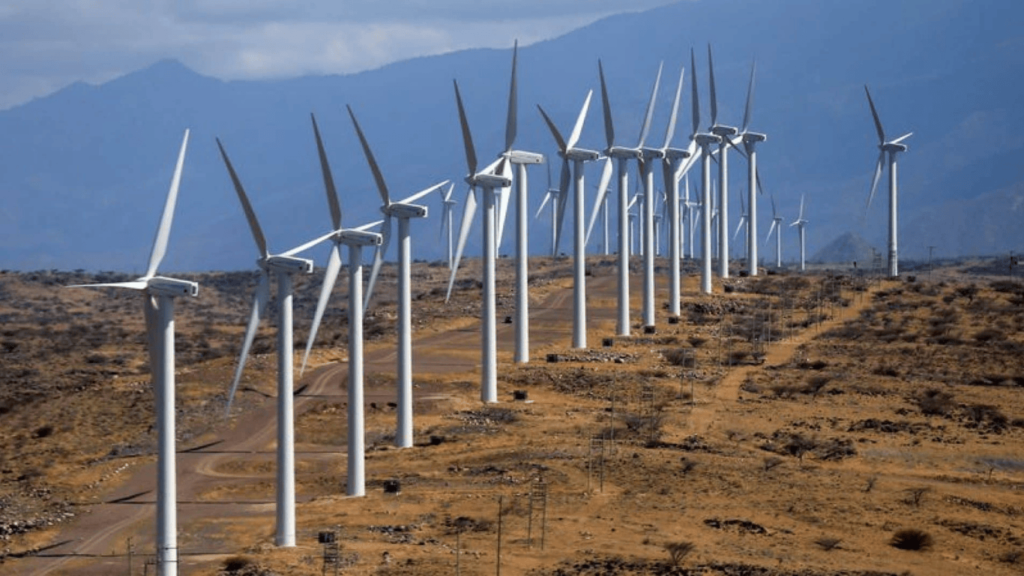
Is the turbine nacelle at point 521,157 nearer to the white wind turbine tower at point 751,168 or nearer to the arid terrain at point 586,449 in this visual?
the arid terrain at point 586,449

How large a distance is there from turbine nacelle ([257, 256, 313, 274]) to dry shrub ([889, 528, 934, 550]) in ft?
58.0

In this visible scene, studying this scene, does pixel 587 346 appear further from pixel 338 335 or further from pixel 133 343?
pixel 133 343

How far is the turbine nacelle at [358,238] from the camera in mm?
56094

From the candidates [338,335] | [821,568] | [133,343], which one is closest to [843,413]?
[821,568]

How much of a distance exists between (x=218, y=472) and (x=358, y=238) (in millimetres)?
12117

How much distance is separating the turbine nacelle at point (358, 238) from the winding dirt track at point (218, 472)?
8575mm

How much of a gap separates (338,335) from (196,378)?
61.9ft

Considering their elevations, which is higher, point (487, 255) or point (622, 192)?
point (622, 192)

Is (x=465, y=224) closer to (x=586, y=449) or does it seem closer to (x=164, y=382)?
(x=586, y=449)

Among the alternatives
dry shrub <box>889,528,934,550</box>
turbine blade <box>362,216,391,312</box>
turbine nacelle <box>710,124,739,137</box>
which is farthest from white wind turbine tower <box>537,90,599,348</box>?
dry shrub <box>889,528,934,550</box>

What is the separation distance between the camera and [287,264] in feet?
163

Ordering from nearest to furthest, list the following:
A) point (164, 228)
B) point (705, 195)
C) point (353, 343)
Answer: point (164, 228) < point (353, 343) < point (705, 195)

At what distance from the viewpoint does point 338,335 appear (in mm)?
101250

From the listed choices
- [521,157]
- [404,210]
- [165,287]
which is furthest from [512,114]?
[165,287]
